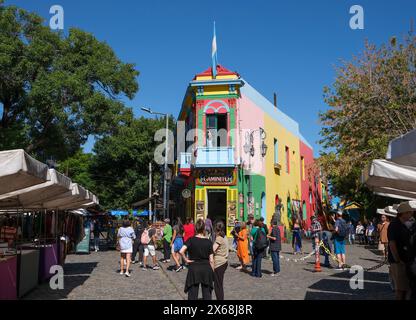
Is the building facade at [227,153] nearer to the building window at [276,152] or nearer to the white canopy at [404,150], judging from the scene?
the building window at [276,152]

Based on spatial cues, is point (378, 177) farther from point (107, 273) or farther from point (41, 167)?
point (107, 273)

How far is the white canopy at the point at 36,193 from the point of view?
8594 mm

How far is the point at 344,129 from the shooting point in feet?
73.8

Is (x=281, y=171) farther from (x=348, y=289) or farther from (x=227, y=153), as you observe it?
(x=348, y=289)

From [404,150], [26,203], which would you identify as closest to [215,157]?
[26,203]

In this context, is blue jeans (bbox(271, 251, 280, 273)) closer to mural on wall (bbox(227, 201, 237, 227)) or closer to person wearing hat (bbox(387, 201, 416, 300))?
person wearing hat (bbox(387, 201, 416, 300))

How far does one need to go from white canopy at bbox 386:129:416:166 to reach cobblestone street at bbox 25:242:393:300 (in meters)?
3.34

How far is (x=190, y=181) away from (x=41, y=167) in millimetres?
18602

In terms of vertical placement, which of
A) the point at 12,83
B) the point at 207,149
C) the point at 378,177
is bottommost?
the point at 378,177

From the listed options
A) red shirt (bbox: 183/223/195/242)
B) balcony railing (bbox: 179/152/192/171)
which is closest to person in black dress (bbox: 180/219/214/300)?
red shirt (bbox: 183/223/195/242)

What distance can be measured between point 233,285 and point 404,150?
5.71 meters

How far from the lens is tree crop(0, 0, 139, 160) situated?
19.8 metres

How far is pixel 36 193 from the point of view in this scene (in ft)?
30.1
